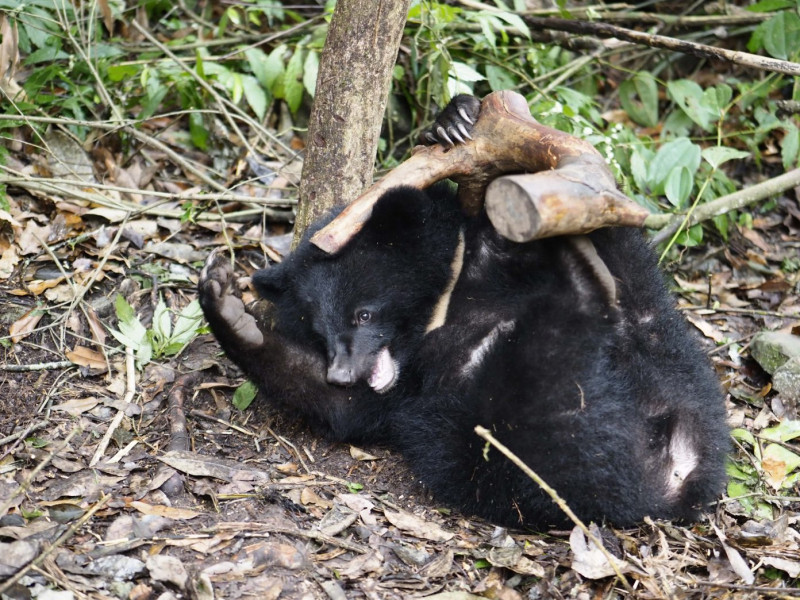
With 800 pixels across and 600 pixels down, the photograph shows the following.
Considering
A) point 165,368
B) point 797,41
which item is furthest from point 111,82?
point 797,41

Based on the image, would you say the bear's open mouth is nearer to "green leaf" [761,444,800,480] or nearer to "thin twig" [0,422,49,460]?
"thin twig" [0,422,49,460]

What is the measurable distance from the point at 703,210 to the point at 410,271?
2528 mm

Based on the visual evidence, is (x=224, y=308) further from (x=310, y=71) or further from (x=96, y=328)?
(x=310, y=71)

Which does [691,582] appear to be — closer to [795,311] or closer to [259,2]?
[795,311]

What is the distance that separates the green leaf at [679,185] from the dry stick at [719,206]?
0.13m

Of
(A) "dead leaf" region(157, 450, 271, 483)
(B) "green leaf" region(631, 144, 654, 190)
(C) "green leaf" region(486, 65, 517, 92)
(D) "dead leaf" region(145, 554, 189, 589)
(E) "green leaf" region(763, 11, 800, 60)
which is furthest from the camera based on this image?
(C) "green leaf" region(486, 65, 517, 92)

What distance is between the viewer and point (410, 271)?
418 cm

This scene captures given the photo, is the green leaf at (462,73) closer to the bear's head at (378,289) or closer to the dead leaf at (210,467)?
the bear's head at (378,289)

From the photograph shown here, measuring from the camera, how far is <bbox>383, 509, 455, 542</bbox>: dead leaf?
366 centimetres

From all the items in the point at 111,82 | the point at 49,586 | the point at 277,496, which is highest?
the point at 111,82

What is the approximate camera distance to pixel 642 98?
684 cm

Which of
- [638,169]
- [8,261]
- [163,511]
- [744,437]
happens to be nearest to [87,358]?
[8,261]

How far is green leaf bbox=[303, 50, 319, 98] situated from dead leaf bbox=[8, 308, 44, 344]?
2248 millimetres

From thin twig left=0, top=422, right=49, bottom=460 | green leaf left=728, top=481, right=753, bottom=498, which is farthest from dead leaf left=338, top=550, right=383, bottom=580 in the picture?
green leaf left=728, top=481, right=753, bottom=498
